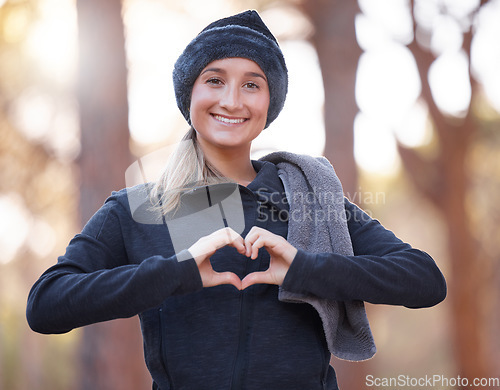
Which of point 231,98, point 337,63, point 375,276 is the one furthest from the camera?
point 337,63

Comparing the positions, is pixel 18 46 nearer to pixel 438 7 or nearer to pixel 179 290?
pixel 438 7

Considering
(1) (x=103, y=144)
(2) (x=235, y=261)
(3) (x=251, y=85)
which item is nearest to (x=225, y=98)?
(3) (x=251, y=85)

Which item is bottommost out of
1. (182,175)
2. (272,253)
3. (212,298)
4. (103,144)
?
(212,298)

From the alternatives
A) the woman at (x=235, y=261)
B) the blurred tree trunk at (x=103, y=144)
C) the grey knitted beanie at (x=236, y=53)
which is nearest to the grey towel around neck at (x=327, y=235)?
the woman at (x=235, y=261)

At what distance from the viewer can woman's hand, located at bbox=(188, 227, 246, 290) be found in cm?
131

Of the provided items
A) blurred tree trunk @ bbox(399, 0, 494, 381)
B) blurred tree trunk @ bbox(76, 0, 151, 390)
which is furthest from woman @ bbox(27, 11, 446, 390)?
blurred tree trunk @ bbox(399, 0, 494, 381)

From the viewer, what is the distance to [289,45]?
231 inches

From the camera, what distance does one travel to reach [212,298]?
1.51m

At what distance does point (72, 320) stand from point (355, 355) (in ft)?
2.57

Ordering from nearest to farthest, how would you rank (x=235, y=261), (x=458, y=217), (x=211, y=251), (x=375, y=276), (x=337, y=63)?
1. (x=211, y=251)
2. (x=375, y=276)
3. (x=235, y=261)
4. (x=337, y=63)
5. (x=458, y=217)

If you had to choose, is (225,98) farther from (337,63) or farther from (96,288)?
(337,63)

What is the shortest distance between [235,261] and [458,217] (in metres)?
6.00

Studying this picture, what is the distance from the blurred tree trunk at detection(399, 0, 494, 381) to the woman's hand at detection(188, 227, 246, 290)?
5.67 m

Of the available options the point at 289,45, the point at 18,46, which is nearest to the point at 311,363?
the point at 289,45
